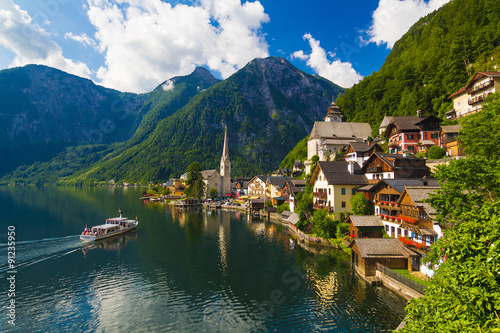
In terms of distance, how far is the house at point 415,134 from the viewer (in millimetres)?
58375

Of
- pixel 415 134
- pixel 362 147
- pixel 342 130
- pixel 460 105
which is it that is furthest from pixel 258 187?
pixel 460 105

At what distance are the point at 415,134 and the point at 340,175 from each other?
24.2 m

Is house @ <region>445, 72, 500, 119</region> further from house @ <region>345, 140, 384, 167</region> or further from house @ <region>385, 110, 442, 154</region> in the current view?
house @ <region>345, 140, 384, 167</region>

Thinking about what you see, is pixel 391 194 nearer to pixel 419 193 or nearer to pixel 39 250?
pixel 419 193

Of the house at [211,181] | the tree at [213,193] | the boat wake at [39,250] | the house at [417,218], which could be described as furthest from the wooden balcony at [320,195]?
the house at [211,181]

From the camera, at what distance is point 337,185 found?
50.0 metres

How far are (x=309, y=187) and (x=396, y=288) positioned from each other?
35.4 metres

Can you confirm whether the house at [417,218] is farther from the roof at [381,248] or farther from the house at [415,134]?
the house at [415,134]

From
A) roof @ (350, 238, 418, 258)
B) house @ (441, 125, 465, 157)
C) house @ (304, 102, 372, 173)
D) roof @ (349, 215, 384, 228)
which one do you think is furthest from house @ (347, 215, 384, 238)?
house @ (304, 102, 372, 173)

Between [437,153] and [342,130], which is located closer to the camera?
[437,153]

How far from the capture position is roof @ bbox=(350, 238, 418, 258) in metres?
31.1

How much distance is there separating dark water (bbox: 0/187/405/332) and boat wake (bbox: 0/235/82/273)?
154 mm

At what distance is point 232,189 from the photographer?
504ft

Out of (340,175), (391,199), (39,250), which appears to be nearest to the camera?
(391,199)
